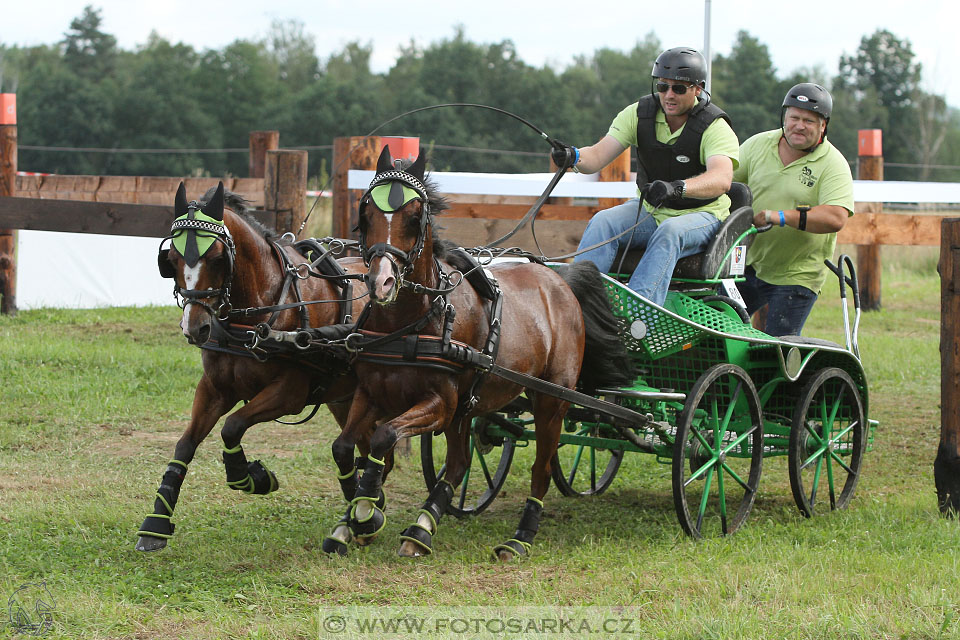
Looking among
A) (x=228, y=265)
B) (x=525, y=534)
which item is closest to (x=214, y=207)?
(x=228, y=265)

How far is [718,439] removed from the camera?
221 inches

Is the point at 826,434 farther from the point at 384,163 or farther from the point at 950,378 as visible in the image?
the point at 384,163

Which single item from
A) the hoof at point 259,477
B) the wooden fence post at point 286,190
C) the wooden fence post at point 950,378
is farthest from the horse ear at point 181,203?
the wooden fence post at point 950,378

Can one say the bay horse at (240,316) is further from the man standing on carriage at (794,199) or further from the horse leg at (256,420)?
the man standing on carriage at (794,199)

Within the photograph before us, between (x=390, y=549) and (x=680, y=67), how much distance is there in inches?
112

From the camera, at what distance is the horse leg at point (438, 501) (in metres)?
4.99

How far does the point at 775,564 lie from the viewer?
16.0 feet

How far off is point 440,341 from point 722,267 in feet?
6.26

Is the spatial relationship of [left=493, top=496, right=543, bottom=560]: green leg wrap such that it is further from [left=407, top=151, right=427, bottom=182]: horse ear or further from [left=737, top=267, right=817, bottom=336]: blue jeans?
[left=737, top=267, right=817, bottom=336]: blue jeans

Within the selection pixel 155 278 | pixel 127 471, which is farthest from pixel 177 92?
pixel 127 471

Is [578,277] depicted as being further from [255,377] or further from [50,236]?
[50,236]

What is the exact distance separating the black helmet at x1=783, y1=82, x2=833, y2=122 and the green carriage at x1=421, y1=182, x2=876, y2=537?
2.01 feet

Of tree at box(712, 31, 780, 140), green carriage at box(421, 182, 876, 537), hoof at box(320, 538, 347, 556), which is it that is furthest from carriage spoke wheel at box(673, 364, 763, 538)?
tree at box(712, 31, 780, 140)

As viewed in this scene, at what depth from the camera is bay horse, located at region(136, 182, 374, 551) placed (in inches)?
184
